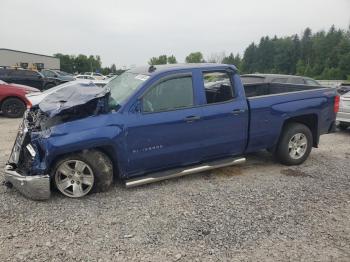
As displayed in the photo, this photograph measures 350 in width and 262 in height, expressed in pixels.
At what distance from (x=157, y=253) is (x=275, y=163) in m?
3.52

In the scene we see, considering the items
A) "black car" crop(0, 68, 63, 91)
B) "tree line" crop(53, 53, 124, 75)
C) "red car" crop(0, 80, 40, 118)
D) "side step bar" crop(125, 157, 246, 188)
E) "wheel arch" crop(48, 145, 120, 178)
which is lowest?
"side step bar" crop(125, 157, 246, 188)

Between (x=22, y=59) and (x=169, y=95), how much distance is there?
66.2m

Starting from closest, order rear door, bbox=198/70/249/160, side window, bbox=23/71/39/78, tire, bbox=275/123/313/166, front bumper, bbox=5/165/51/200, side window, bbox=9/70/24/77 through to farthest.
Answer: front bumper, bbox=5/165/51/200
rear door, bbox=198/70/249/160
tire, bbox=275/123/313/166
side window, bbox=9/70/24/77
side window, bbox=23/71/39/78

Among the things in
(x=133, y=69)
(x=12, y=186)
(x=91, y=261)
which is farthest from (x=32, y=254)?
(x=133, y=69)

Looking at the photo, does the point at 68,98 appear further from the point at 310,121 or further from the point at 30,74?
the point at 30,74

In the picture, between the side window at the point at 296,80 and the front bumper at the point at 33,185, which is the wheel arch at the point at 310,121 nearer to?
the front bumper at the point at 33,185

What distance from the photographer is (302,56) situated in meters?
105

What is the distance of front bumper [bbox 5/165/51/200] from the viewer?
4309 mm

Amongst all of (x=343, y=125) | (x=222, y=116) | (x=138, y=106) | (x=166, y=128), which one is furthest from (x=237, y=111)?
(x=343, y=125)

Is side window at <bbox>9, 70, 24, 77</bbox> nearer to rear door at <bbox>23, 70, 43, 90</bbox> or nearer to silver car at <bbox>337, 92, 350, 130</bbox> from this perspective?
rear door at <bbox>23, 70, 43, 90</bbox>

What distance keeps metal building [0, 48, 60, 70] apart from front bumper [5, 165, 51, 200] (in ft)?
179

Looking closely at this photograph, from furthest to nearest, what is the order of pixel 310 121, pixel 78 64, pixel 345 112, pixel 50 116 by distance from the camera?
pixel 78 64 → pixel 345 112 → pixel 310 121 → pixel 50 116

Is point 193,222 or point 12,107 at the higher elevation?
point 12,107

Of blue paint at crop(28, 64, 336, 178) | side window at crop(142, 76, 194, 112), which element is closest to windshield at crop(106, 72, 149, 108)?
blue paint at crop(28, 64, 336, 178)
